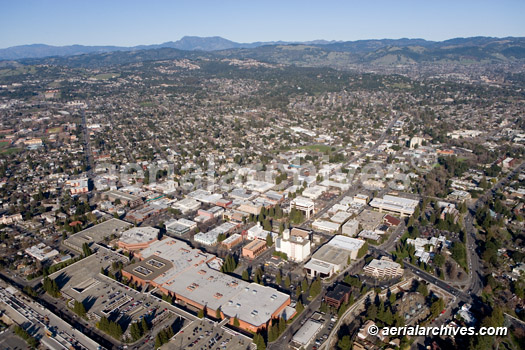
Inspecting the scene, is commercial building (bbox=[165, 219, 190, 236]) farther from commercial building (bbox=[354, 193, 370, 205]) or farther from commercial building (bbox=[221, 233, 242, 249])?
commercial building (bbox=[354, 193, 370, 205])

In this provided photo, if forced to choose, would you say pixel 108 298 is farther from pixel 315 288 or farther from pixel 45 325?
pixel 315 288

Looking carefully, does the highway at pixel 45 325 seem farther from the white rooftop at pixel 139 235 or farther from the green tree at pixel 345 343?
the green tree at pixel 345 343

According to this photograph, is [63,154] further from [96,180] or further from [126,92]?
[126,92]

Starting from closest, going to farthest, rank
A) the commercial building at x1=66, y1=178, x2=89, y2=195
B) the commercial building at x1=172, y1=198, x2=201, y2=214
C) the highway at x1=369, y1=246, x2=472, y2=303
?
the highway at x1=369, y1=246, x2=472, y2=303 < the commercial building at x1=172, y1=198, x2=201, y2=214 < the commercial building at x1=66, y1=178, x2=89, y2=195

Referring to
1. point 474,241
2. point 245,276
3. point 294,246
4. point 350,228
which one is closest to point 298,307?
point 245,276

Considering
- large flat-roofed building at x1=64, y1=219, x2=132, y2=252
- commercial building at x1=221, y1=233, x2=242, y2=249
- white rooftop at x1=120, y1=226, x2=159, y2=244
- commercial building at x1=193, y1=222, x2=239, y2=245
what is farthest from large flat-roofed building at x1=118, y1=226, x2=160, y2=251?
commercial building at x1=221, y1=233, x2=242, y2=249

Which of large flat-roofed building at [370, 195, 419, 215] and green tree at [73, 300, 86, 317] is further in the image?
large flat-roofed building at [370, 195, 419, 215]
